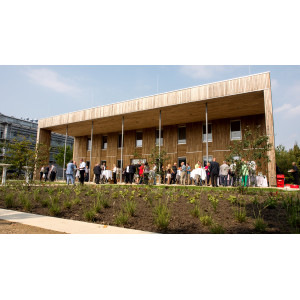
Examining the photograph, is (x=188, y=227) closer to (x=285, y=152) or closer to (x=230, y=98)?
(x=230, y=98)

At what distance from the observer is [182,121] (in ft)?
73.5

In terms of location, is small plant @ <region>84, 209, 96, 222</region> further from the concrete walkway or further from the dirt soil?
the dirt soil

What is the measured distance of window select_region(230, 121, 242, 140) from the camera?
808 inches

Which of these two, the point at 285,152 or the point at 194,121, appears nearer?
the point at 194,121

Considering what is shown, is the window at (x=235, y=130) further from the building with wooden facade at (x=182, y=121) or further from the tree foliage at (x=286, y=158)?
the tree foliage at (x=286, y=158)

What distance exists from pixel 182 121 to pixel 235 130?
4.81 metres

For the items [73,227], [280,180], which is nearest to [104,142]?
[280,180]

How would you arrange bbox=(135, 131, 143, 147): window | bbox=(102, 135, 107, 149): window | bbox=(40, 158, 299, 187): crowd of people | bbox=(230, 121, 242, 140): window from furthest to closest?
bbox=(102, 135, 107, 149): window < bbox=(135, 131, 143, 147): window < bbox=(230, 121, 242, 140): window < bbox=(40, 158, 299, 187): crowd of people

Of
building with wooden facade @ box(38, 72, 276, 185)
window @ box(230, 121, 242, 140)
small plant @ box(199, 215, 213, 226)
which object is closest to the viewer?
small plant @ box(199, 215, 213, 226)

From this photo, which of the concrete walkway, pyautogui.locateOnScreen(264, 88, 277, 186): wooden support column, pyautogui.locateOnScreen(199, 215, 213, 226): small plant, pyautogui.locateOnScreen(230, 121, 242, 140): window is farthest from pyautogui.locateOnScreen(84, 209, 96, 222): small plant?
pyautogui.locateOnScreen(230, 121, 242, 140): window

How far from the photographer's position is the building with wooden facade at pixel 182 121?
1521cm

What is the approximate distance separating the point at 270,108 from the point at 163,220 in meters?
11.9
